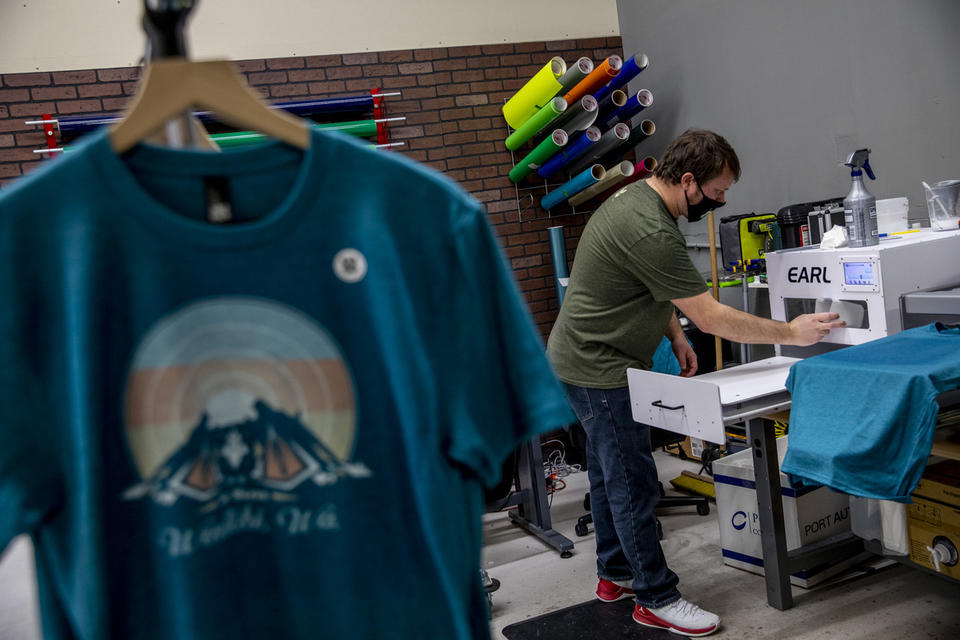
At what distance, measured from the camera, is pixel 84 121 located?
13.8 ft

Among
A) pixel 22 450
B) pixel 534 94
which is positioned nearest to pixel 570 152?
pixel 534 94

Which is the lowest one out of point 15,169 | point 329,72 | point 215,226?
point 215,226

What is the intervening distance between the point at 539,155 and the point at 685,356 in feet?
7.19

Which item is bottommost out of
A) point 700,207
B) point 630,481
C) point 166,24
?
point 630,481

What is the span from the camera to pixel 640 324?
99.0 inches

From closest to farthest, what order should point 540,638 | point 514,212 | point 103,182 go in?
point 103,182 < point 540,638 < point 514,212

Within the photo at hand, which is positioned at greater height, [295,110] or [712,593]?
[295,110]

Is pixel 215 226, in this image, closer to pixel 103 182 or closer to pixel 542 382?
pixel 103 182

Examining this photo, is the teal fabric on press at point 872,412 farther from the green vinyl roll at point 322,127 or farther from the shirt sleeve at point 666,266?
the green vinyl roll at point 322,127

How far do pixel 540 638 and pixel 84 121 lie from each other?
11.9 feet

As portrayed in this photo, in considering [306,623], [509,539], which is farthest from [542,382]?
[509,539]

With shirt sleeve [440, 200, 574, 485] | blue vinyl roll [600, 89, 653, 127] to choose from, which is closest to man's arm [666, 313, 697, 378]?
blue vinyl roll [600, 89, 653, 127]

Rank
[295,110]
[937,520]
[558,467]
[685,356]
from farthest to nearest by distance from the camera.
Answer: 1. [558,467]
2. [295,110]
3. [685,356]
4. [937,520]

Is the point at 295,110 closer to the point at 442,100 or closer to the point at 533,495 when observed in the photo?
the point at 442,100
